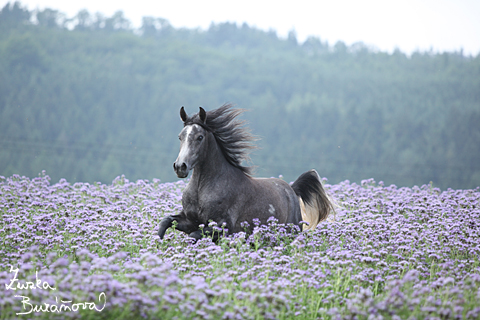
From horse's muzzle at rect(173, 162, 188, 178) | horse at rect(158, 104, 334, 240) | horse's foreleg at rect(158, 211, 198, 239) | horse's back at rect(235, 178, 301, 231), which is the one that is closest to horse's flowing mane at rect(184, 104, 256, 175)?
horse at rect(158, 104, 334, 240)

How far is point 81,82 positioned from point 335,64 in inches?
1421

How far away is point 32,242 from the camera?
653 centimetres

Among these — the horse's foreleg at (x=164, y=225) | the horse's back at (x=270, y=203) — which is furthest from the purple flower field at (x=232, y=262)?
the horse's back at (x=270, y=203)

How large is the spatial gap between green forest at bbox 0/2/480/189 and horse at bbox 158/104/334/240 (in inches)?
1442

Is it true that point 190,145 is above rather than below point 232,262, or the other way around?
above

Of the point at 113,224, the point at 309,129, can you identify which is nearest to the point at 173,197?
the point at 113,224

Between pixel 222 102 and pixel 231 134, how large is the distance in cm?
4857

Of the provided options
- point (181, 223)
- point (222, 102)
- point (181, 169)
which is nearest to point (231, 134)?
point (181, 169)

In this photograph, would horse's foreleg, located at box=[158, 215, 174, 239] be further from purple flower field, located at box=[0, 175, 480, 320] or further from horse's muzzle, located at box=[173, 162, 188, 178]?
horse's muzzle, located at box=[173, 162, 188, 178]

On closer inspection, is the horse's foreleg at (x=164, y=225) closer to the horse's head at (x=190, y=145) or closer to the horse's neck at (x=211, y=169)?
the horse's neck at (x=211, y=169)

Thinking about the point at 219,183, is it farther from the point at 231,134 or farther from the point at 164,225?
the point at 164,225

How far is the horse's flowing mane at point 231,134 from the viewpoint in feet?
23.0

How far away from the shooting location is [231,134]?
7156mm

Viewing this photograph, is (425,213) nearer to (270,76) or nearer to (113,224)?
(113,224)
